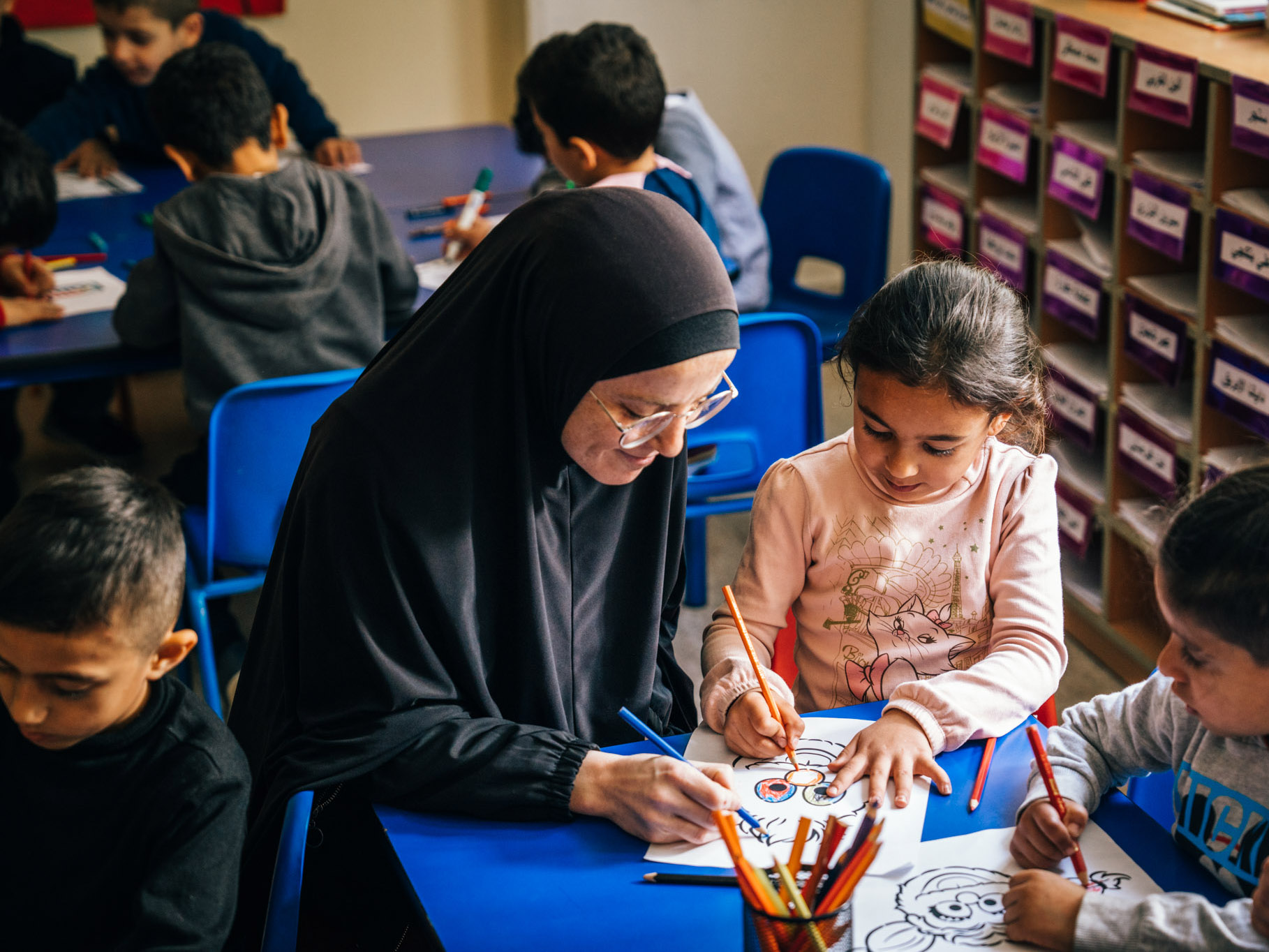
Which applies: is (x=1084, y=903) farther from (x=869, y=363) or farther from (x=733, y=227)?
(x=733, y=227)

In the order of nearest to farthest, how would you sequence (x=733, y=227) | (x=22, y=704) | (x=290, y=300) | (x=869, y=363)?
(x=22, y=704)
(x=869, y=363)
(x=290, y=300)
(x=733, y=227)

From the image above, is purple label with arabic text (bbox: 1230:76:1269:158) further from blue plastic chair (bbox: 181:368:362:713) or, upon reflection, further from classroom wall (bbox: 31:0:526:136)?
classroom wall (bbox: 31:0:526:136)

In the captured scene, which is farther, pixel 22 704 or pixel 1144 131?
pixel 1144 131

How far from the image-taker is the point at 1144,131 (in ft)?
8.53

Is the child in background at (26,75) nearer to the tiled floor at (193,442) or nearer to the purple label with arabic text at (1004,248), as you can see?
the tiled floor at (193,442)

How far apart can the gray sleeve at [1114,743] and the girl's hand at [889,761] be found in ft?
0.34

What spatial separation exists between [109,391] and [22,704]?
124 inches

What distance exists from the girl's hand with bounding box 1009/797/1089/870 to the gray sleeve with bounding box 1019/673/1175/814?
0.05 m

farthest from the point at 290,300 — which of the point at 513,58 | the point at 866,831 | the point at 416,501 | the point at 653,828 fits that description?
the point at 513,58

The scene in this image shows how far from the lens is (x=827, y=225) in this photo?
10.7 ft

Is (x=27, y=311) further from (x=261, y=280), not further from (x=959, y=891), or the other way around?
(x=959, y=891)

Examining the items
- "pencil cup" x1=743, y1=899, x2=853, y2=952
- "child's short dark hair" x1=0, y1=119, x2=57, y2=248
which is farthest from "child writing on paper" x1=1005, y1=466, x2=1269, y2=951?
"child's short dark hair" x1=0, y1=119, x2=57, y2=248

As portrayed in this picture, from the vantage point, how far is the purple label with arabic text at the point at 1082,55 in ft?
8.60

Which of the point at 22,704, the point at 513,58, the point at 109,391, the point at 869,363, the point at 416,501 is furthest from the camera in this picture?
the point at 513,58
